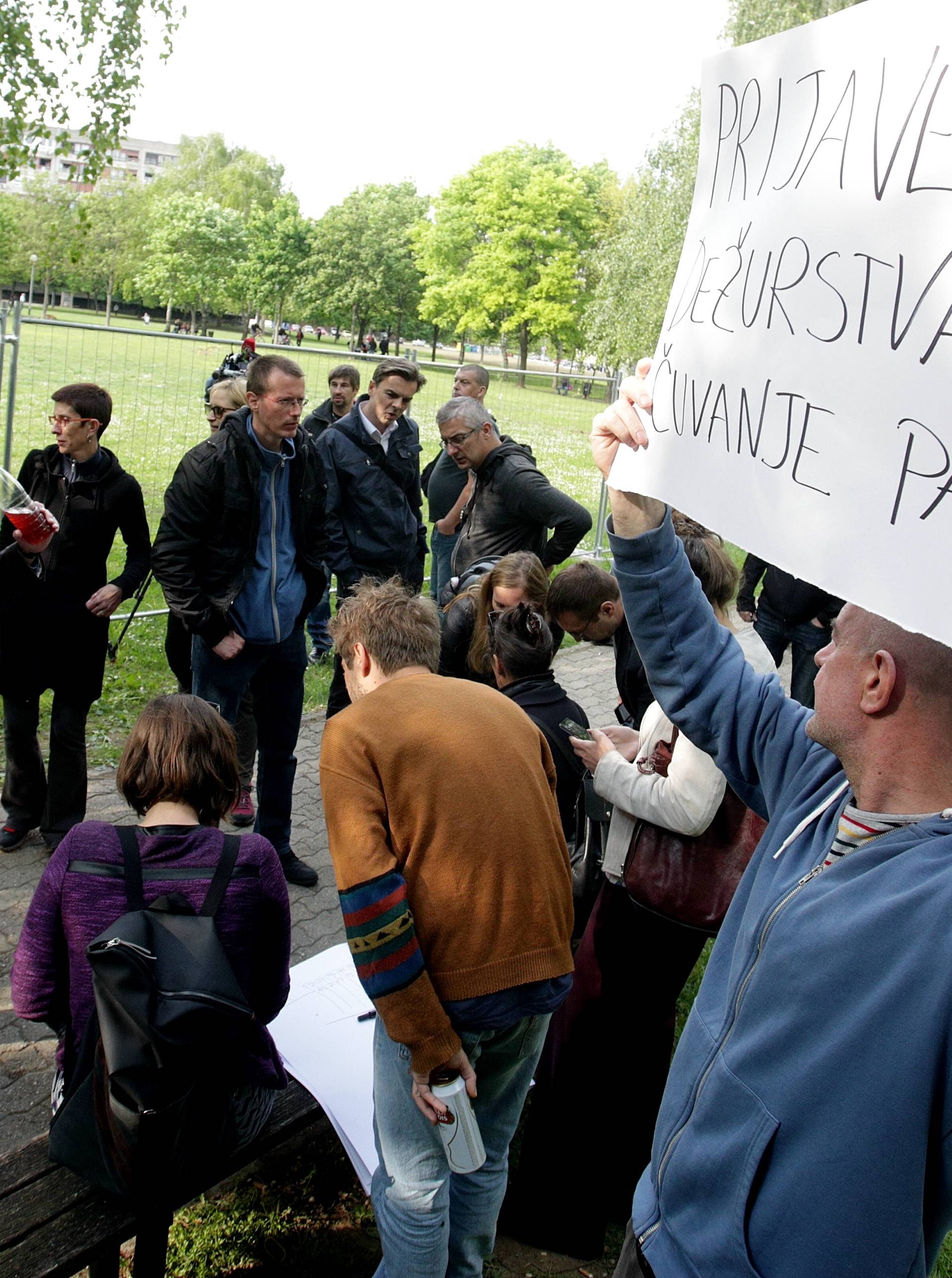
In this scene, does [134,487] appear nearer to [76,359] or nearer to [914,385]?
[76,359]

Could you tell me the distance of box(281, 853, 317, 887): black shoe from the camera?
15.1ft

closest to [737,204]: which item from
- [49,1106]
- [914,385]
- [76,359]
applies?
[914,385]

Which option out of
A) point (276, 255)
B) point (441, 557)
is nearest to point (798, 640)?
point (441, 557)

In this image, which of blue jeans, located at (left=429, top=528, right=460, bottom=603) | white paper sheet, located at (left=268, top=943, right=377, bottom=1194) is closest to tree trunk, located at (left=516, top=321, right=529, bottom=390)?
blue jeans, located at (left=429, top=528, right=460, bottom=603)

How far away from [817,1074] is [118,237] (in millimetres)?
79792

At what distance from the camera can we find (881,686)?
134 cm

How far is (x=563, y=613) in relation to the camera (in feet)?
12.0

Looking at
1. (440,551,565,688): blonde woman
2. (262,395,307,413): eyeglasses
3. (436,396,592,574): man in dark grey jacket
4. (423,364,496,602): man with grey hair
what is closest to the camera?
(440,551,565,688): blonde woman

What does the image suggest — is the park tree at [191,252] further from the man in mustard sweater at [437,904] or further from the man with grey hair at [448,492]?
the man in mustard sweater at [437,904]

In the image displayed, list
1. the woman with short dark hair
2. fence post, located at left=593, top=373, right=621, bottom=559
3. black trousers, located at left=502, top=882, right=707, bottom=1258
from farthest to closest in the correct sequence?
fence post, located at left=593, top=373, right=621, bottom=559, the woman with short dark hair, black trousers, located at left=502, top=882, right=707, bottom=1258

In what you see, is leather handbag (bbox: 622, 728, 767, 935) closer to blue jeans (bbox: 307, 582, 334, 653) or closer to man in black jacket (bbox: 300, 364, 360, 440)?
blue jeans (bbox: 307, 582, 334, 653)

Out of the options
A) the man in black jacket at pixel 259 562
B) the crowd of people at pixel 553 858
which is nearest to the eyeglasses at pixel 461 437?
the man in black jacket at pixel 259 562

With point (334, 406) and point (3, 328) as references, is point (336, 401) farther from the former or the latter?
point (3, 328)

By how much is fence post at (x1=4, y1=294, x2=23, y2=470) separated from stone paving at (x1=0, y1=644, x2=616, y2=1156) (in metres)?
2.41
